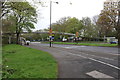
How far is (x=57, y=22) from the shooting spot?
6719cm

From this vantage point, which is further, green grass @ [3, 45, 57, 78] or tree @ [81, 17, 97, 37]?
tree @ [81, 17, 97, 37]

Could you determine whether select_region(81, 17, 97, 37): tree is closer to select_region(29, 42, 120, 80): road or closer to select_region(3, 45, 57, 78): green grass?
select_region(29, 42, 120, 80): road

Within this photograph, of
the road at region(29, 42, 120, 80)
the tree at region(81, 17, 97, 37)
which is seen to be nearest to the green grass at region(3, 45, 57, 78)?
the road at region(29, 42, 120, 80)

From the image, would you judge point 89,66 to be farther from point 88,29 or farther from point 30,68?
point 88,29

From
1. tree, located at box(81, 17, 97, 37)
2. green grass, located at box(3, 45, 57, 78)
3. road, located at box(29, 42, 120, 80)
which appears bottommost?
road, located at box(29, 42, 120, 80)

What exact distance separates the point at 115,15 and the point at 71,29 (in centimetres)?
3578

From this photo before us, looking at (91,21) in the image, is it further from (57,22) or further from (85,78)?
(85,78)

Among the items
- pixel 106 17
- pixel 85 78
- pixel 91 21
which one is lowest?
pixel 85 78

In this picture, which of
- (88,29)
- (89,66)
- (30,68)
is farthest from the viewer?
(88,29)

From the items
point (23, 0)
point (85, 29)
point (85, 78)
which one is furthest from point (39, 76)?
point (85, 29)

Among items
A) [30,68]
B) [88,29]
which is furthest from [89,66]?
[88,29]

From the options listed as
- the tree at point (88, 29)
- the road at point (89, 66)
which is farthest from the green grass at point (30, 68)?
the tree at point (88, 29)

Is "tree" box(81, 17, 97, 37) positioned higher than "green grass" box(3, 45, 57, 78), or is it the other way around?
"tree" box(81, 17, 97, 37)

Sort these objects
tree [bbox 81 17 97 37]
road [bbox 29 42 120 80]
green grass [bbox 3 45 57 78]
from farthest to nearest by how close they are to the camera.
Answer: tree [bbox 81 17 97 37] → road [bbox 29 42 120 80] → green grass [bbox 3 45 57 78]
